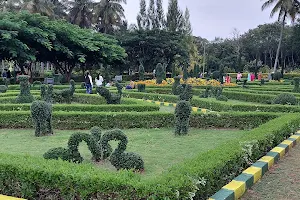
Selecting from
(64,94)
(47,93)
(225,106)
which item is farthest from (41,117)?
(225,106)

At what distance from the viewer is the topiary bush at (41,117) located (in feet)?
27.3

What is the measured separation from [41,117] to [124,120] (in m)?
2.26

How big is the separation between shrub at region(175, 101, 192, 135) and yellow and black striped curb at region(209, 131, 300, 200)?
87.9 inches

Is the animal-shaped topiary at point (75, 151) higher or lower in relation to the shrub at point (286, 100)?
lower

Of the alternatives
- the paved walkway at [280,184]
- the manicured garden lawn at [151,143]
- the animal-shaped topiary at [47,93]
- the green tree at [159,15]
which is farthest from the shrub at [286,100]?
the green tree at [159,15]

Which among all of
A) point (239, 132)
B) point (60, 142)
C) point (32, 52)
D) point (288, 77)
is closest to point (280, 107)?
point (239, 132)

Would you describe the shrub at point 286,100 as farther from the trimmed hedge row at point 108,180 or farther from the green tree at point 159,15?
the green tree at point 159,15

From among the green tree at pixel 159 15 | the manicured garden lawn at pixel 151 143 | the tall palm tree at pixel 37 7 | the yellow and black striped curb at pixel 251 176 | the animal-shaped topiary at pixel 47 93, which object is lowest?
the manicured garden lawn at pixel 151 143

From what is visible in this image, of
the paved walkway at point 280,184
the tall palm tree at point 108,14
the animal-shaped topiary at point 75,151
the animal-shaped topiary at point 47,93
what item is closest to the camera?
the paved walkway at point 280,184

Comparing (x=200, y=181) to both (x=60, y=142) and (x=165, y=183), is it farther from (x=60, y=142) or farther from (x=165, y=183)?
(x=60, y=142)

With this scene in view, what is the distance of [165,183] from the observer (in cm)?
356

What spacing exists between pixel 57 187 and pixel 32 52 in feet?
75.7

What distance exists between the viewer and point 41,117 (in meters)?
8.53

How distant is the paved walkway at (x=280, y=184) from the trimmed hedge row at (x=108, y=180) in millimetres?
378
